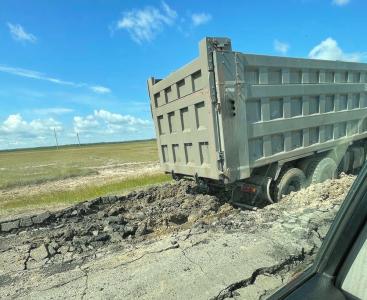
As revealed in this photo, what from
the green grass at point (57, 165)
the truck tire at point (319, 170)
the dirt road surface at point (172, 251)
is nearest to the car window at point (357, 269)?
the dirt road surface at point (172, 251)

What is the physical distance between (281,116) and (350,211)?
5681 mm

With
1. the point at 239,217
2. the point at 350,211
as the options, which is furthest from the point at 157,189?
the point at 350,211

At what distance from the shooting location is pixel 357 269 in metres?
1.30

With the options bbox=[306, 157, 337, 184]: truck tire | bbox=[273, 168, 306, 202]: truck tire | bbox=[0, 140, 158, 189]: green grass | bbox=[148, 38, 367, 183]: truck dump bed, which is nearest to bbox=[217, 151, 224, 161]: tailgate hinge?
bbox=[148, 38, 367, 183]: truck dump bed

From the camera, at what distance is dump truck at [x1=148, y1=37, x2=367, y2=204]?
5.85m

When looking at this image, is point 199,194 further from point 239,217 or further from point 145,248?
point 145,248

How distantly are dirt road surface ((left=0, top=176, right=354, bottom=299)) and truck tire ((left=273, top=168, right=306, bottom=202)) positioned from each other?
23 cm

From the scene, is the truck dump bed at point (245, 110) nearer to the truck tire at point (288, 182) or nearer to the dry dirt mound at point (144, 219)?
the truck tire at point (288, 182)

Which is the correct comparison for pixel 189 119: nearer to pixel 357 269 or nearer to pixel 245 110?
pixel 245 110

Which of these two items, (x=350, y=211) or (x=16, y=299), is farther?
(x=16, y=299)

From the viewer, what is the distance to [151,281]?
154 inches

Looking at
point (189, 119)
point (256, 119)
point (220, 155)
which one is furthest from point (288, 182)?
point (189, 119)

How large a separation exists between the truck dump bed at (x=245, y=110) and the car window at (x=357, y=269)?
14.9 feet

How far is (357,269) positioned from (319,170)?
6702 mm
